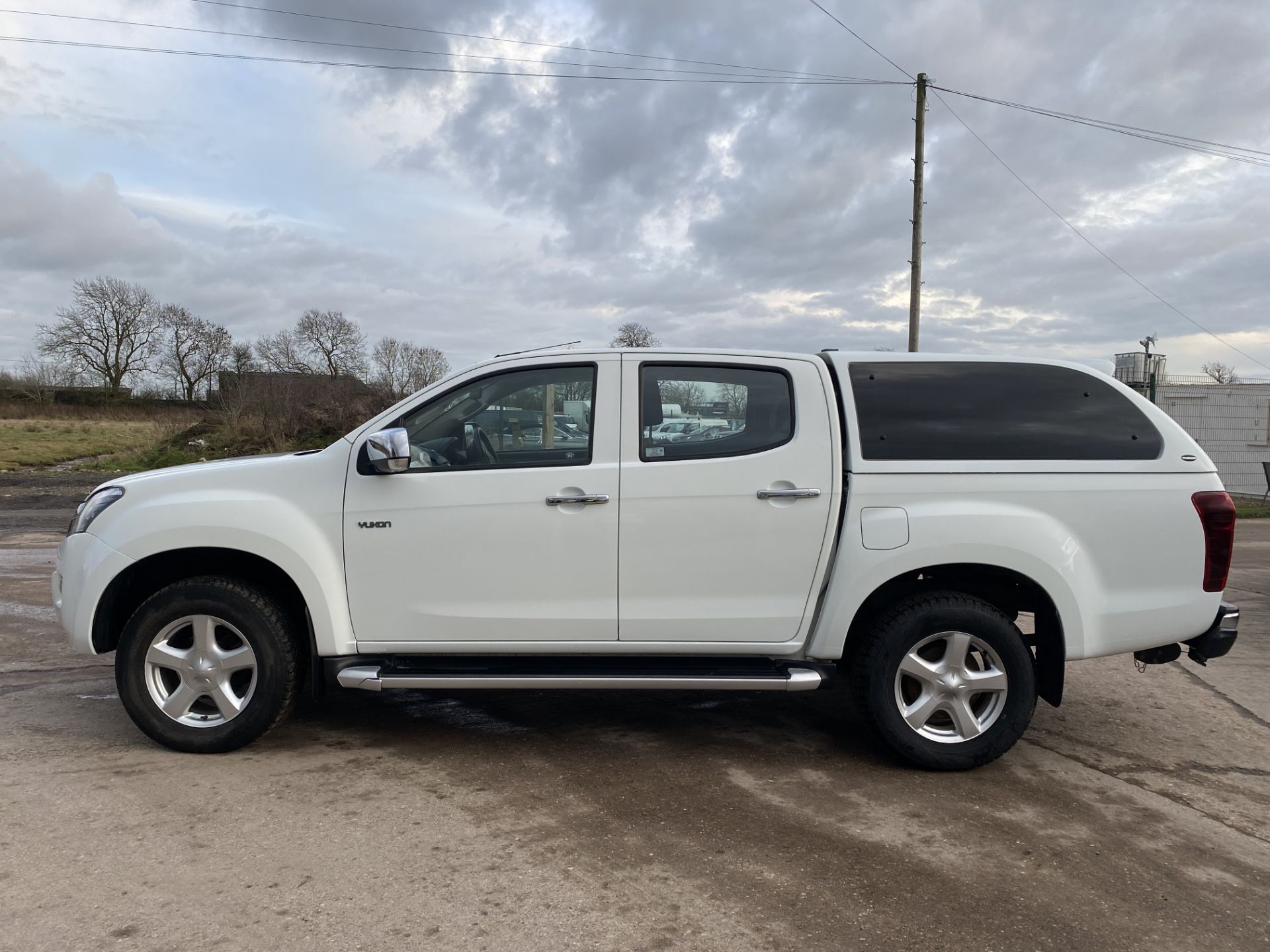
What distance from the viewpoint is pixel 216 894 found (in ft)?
10.3

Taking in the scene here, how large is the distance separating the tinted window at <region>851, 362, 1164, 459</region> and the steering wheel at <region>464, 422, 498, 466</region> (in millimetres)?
1760

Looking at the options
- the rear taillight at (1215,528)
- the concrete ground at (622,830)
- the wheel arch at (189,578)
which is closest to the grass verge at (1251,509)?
the concrete ground at (622,830)

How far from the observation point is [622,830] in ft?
12.1

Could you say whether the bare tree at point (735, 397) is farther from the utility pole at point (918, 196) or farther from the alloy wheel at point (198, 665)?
the utility pole at point (918, 196)

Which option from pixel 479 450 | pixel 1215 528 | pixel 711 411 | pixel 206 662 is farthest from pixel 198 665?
pixel 1215 528

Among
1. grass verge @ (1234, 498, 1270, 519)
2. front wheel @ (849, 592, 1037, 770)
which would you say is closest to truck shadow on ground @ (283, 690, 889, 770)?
front wheel @ (849, 592, 1037, 770)

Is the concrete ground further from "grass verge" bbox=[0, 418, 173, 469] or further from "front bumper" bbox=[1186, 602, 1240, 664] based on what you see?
"grass verge" bbox=[0, 418, 173, 469]

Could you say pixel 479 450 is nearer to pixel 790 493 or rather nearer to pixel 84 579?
pixel 790 493

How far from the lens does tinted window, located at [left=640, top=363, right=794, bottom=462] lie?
438cm

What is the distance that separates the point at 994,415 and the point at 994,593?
2.95 ft

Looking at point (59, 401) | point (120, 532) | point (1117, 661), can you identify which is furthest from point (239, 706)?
point (59, 401)

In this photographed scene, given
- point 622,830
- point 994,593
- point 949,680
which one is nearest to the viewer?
point 622,830

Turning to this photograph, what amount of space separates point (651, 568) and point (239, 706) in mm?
2052

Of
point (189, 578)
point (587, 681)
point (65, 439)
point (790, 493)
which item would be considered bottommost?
point (587, 681)
